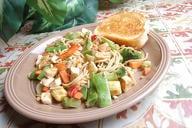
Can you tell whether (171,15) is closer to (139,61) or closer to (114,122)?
(139,61)

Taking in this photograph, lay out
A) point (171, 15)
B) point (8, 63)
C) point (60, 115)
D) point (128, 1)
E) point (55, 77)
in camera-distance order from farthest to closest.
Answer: point (128, 1) < point (171, 15) < point (8, 63) < point (55, 77) < point (60, 115)

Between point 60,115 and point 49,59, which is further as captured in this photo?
point 49,59

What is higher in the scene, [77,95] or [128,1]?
[77,95]

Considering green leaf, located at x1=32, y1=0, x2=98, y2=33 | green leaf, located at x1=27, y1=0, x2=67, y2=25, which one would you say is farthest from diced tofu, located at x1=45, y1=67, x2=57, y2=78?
green leaf, located at x1=32, y1=0, x2=98, y2=33

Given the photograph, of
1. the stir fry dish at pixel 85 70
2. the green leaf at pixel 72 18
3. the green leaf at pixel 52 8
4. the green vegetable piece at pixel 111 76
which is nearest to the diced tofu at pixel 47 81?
the stir fry dish at pixel 85 70

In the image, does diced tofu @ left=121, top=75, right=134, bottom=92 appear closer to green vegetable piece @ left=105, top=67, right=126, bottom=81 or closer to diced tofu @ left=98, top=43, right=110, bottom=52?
green vegetable piece @ left=105, top=67, right=126, bottom=81

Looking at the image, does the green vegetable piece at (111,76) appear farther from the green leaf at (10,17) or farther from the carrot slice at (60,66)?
the green leaf at (10,17)

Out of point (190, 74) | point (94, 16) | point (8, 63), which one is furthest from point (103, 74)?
point (94, 16)
